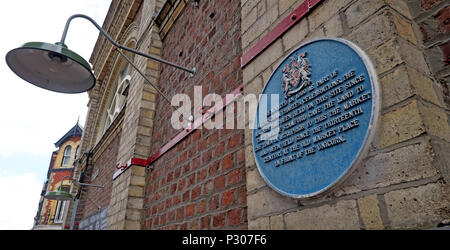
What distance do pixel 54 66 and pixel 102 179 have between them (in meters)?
4.87

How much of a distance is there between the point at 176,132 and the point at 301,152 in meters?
2.35

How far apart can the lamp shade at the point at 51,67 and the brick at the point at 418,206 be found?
3066mm

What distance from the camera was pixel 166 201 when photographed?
3.30 metres

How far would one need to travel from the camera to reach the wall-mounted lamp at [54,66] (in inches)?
113

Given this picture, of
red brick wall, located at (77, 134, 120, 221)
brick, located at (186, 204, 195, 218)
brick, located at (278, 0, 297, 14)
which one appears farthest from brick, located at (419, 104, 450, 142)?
red brick wall, located at (77, 134, 120, 221)

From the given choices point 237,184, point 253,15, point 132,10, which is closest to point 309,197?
point 237,184

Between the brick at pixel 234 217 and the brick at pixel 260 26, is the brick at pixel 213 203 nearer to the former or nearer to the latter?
the brick at pixel 234 217

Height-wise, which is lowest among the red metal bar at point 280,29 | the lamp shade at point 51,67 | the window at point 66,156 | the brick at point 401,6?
the brick at point 401,6

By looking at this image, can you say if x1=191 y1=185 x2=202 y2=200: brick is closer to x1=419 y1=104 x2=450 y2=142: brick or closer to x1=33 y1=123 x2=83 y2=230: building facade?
x1=419 y1=104 x2=450 y2=142: brick

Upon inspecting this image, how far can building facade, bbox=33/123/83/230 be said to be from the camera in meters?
23.1

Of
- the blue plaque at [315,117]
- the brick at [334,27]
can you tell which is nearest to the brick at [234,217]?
the blue plaque at [315,117]

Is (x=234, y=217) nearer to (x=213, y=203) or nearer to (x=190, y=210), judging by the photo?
(x=213, y=203)

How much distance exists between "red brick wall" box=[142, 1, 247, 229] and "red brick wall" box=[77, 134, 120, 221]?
2.84 metres

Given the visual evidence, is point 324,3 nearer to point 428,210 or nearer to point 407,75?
point 407,75
